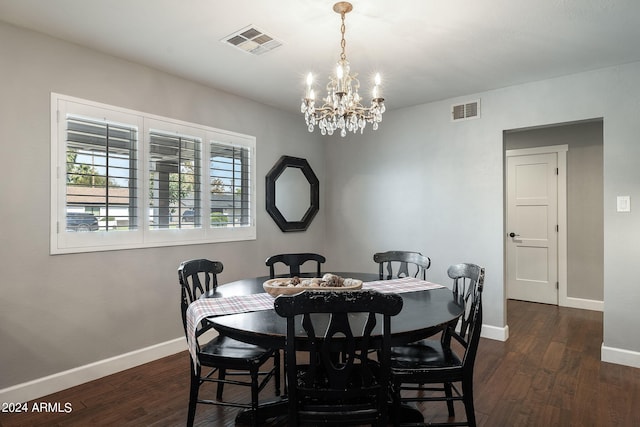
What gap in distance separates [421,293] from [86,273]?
2424 mm

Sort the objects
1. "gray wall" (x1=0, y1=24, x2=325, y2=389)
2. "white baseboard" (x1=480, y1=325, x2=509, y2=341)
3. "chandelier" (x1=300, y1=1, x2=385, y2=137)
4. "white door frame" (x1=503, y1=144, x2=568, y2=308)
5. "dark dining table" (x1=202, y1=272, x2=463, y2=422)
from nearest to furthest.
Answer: "dark dining table" (x1=202, y1=272, x2=463, y2=422) → "chandelier" (x1=300, y1=1, x2=385, y2=137) → "gray wall" (x1=0, y1=24, x2=325, y2=389) → "white baseboard" (x1=480, y1=325, x2=509, y2=341) → "white door frame" (x1=503, y1=144, x2=568, y2=308)

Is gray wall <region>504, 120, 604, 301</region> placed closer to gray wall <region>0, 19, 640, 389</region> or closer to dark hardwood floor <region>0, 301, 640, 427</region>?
gray wall <region>0, 19, 640, 389</region>

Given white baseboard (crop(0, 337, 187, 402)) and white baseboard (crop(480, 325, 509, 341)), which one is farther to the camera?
white baseboard (crop(480, 325, 509, 341))

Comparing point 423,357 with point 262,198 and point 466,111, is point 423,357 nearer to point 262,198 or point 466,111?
point 262,198

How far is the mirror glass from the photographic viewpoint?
14.0 ft

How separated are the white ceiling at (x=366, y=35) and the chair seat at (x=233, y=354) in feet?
6.54

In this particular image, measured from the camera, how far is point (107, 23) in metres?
2.32

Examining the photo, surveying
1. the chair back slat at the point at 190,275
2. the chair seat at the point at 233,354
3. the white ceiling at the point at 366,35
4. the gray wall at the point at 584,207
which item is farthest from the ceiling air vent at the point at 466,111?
the chair seat at the point at 233,354

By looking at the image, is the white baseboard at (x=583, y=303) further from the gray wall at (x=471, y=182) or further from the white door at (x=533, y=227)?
the gray wall at (x=471, y=182)

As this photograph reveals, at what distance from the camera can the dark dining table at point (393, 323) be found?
153 cm

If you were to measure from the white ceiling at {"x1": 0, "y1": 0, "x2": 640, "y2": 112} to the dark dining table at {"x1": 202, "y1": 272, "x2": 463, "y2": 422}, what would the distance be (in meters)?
1.73

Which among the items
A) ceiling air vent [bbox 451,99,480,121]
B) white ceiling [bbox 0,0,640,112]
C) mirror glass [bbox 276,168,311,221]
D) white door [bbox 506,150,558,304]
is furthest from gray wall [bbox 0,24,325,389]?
white door [bbox 506,150,558,304]

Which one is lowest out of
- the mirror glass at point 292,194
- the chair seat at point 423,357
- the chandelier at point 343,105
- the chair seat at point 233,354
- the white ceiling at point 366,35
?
the chair seat at point 423,357

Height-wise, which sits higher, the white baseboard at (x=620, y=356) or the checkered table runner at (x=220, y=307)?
the checkered table runner at (x=220, y=307)
